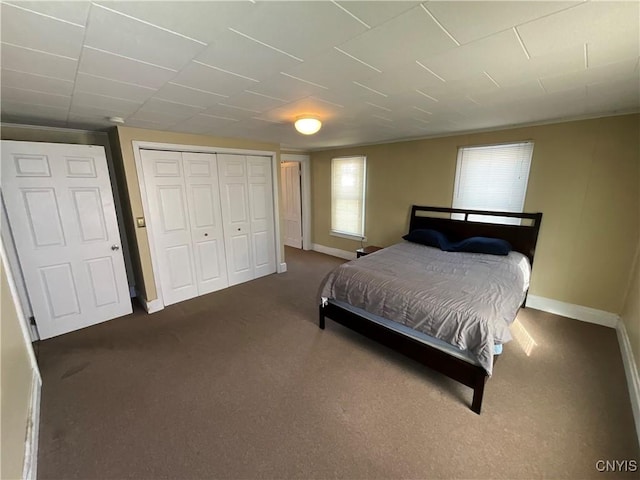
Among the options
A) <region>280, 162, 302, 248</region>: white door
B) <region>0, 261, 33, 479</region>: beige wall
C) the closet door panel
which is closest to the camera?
<region>0, 261, 33, 479</region>: beige wall

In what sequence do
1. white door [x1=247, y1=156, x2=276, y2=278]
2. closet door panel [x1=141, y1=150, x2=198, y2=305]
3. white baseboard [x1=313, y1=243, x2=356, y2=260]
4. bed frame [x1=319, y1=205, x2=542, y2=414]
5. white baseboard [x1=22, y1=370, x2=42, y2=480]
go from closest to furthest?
1. white baseboard [x1=22, y1=370, x2=42, y2=480]
2. bed frame [x1=319, y1=205, x2=542, y2=414]
3. closet door panel [x1=141, y1=150, x2=198, y2=305]
4. white door [x1=247, y1=156, x2=276, y2=278]
5. white baseboard [x1=313, y1=243, x2=356, y2=260]

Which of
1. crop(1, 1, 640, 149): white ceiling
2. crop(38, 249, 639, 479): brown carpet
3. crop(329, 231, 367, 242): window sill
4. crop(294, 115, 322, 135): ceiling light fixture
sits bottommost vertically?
crop(38, 249, 639, 479): brown carpet

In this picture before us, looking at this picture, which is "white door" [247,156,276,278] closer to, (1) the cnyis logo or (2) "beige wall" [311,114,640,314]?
(2) "beige wall" [311,114,640,314]

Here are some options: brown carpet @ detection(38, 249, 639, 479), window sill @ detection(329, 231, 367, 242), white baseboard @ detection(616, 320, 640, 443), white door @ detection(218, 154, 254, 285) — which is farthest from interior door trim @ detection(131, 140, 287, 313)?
white baseboard @ detection(616, 320, 640, 443)

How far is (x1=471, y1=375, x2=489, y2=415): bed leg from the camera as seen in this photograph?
1.78m

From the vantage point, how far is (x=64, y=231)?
271cm

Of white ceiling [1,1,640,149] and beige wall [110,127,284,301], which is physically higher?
white ceiling [1,1,640,149]

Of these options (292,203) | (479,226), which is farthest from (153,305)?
(479,226)

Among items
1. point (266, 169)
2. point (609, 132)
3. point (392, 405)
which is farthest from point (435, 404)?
point (266, 169)

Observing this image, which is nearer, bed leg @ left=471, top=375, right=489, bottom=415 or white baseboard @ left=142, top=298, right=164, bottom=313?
bed leg @ left=471, top=375, right=489, bottom=415

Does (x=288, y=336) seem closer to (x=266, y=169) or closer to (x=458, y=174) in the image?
(x=266, y=169)

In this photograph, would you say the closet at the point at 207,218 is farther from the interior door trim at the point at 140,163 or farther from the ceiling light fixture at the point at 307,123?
the ceiling light fixture at the point at 307,123

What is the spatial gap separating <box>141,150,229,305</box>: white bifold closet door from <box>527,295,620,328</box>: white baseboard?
14.2ft

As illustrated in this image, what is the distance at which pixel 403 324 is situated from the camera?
2166 mm
